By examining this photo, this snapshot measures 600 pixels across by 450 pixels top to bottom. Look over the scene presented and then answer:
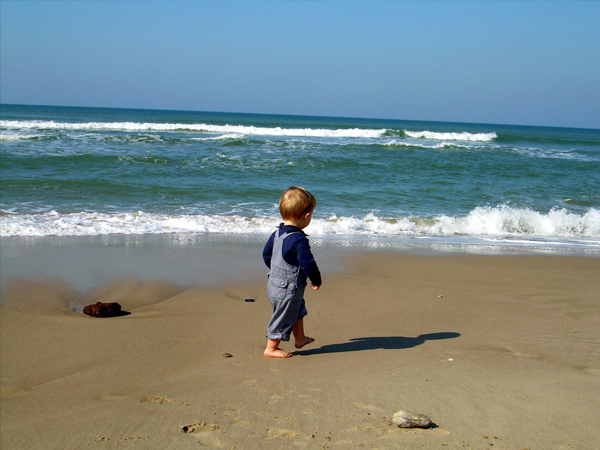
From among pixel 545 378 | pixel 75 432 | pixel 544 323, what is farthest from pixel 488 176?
pixel 75 432

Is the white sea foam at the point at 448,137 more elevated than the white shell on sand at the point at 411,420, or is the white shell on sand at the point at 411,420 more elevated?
the white sea foam at the point at 448,137

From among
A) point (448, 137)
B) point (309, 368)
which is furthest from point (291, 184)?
point (448, 137)

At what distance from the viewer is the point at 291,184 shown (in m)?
14.1

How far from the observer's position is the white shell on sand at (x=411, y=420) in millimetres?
2426

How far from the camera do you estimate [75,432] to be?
8.13 ft

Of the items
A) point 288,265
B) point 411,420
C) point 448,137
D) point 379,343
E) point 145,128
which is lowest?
point 379,343

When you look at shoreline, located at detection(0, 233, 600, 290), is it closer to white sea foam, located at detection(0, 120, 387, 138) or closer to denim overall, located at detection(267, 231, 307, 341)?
denim overall, located at detection(267, 231, 307, 341)

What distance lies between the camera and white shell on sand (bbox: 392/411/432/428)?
7.96 feet

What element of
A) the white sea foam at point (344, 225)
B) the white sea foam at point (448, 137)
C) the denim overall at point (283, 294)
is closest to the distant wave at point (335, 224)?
the white sea foam at point (344, 225)

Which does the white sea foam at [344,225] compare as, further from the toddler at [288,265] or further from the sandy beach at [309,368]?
the toddler at [288,265]

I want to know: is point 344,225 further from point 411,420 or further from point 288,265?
point 411,420

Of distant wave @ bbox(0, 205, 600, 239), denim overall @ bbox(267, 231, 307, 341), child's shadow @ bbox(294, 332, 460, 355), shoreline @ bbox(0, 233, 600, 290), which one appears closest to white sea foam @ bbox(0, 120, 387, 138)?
distant wave @ bbox(0, 205, 600, 239)

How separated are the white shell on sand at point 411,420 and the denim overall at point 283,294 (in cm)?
115

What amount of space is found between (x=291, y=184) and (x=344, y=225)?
496 centimetres
